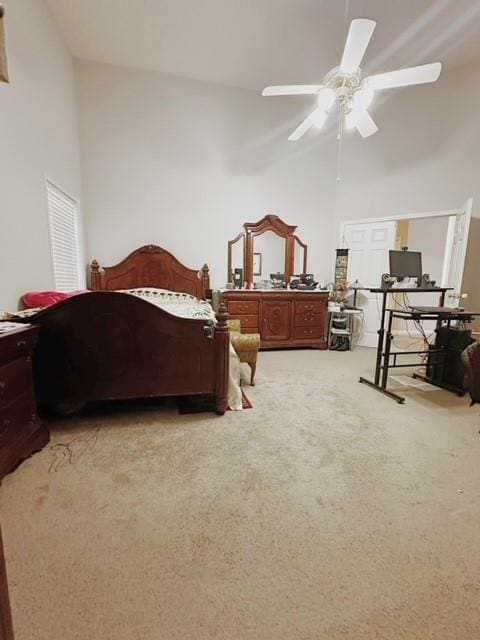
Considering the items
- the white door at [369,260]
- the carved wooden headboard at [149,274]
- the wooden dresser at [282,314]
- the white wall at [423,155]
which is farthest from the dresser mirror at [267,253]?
the white wall at [423,155]

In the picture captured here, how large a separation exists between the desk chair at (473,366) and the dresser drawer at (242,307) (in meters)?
2.49

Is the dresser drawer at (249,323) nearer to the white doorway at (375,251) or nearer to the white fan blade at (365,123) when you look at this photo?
the white doorway at (375,251)

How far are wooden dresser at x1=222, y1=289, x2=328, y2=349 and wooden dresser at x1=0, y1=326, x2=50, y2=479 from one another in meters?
2.67

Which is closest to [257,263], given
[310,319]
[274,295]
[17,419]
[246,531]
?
[274,295]

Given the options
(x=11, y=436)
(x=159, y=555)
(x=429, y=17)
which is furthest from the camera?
(x=429, y=17)

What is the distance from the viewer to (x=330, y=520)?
136cm

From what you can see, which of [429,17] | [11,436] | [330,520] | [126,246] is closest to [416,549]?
[330,520]

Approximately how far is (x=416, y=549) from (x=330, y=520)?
344 millimetres

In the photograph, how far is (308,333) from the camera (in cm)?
446

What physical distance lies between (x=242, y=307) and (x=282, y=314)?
0.61 meters

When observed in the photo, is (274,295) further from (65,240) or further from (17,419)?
(17,419)

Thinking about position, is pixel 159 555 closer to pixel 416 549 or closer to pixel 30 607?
pixel 30 607

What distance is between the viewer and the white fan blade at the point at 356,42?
190 centimetres

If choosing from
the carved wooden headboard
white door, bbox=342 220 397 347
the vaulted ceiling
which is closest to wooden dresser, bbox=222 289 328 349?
the carved wooden headboard
